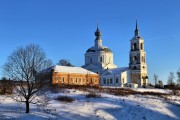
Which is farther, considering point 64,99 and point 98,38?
point 98,38

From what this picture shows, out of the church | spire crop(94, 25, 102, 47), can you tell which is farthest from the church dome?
spire crop(94, 25, 102, 47)

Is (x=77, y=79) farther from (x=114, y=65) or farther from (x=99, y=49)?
(x=114, y=65)

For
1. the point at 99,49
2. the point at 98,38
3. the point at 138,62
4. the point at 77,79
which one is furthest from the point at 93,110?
the point at 98,38

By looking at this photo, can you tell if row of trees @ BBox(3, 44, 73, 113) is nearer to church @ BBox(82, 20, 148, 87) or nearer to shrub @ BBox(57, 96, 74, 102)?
shrub @ BBox(57, 96, 74, 102)

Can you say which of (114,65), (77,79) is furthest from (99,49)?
(77,79)

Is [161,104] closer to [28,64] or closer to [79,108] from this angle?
[79,108]

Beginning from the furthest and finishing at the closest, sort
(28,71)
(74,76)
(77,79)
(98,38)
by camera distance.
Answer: (98,38) → (77,79) → (74,76) → (28,71)

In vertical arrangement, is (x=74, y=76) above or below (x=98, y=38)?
below

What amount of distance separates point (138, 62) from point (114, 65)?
Answer: 11486 millimetres

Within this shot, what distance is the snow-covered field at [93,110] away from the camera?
2840 cm

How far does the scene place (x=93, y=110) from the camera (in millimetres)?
31969

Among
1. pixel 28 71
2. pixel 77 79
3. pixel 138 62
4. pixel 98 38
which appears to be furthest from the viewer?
pixel 98 38

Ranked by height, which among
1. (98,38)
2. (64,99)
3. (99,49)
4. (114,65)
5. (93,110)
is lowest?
(93,110)

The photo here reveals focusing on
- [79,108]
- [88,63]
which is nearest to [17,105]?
[79,108]
